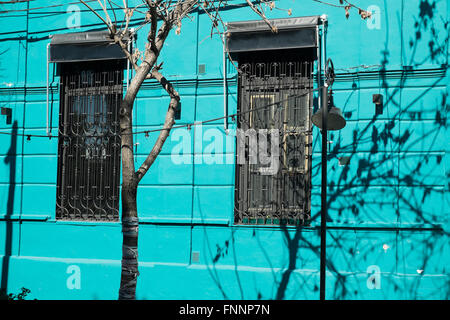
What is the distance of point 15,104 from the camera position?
1179cm

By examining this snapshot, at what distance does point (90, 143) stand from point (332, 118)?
17.2ft

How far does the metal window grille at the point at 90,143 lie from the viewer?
11.2 metres

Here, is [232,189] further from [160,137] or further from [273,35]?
[273,35]

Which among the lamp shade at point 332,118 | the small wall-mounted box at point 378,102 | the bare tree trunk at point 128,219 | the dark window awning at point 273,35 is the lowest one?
the bare tree trunk at point 128,219

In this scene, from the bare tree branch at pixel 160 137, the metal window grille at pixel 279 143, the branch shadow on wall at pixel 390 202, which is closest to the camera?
the bare tree branch at pixel 160 137

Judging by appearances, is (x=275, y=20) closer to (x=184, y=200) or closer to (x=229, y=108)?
(x=229, y=108)

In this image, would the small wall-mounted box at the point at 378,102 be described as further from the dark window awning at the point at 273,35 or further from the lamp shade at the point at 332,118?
the lamp shade at the point at 332,118

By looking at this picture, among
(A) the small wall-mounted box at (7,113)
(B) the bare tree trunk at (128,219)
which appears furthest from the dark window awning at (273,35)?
(A) the small wall-mounted box at (7,113)

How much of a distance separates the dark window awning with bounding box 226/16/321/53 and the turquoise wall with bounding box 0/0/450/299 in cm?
29

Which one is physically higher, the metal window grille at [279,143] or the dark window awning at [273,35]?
the dark window awning at [273,35]

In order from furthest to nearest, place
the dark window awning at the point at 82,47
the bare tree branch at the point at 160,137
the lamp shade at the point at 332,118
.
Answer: the dark window awning at the point at 82,47 < the bare tree branch at the point at 160,137 < the lamp shade at the point at 332,118

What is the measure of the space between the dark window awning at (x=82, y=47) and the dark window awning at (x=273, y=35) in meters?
2.28

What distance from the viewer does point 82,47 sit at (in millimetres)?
11398

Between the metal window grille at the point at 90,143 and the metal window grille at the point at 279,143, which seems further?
the metal window grille at the point at 90,143
